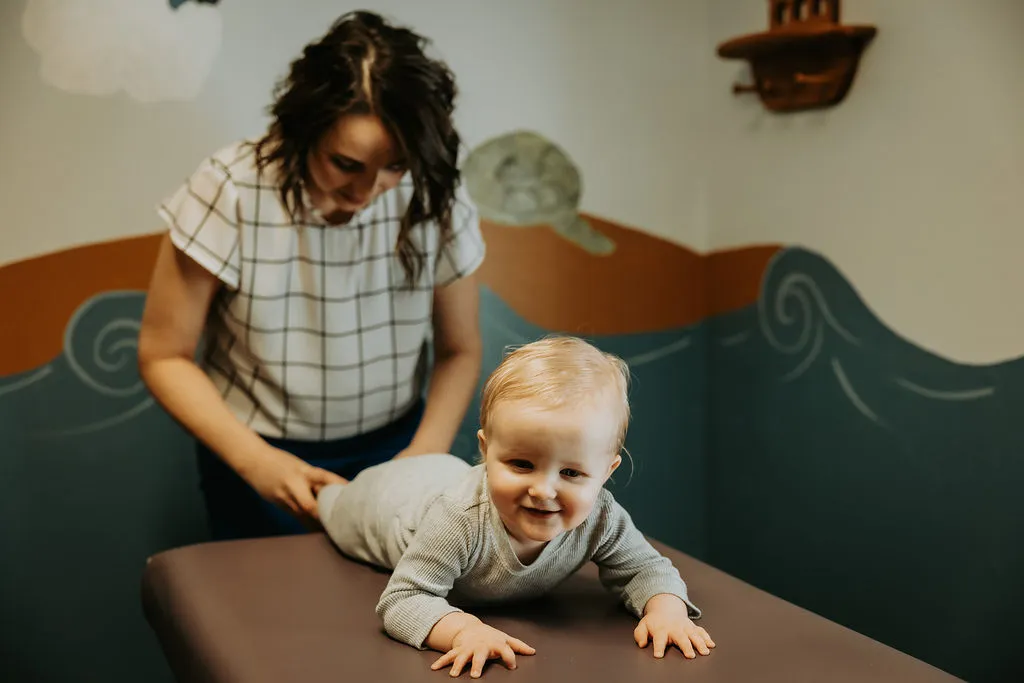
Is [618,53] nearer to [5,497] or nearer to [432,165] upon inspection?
[432,165]

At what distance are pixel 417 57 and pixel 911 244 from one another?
3.70 feet

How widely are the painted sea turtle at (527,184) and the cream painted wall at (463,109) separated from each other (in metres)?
0.04

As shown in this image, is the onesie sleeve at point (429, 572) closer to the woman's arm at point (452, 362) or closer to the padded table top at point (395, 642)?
the padded table top at point (395, 642)

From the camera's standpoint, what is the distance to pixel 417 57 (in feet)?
5.86

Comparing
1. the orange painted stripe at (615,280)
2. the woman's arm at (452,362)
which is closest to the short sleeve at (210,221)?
the woman's arm at (452,362)

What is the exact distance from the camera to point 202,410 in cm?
186

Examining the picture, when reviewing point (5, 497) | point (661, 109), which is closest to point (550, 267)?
point (661, 109)

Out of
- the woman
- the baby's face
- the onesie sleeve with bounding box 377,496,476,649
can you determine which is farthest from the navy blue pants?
the baby's face

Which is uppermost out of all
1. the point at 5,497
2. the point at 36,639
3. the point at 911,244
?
the point at 911,244

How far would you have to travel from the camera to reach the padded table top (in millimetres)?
1269

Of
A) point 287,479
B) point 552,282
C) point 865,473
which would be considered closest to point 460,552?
point 287,479

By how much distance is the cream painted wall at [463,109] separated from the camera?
89.7 inches

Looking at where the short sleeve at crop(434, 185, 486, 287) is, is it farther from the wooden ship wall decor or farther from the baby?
the wooden ship wall decor

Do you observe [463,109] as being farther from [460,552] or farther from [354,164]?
[460,552]
